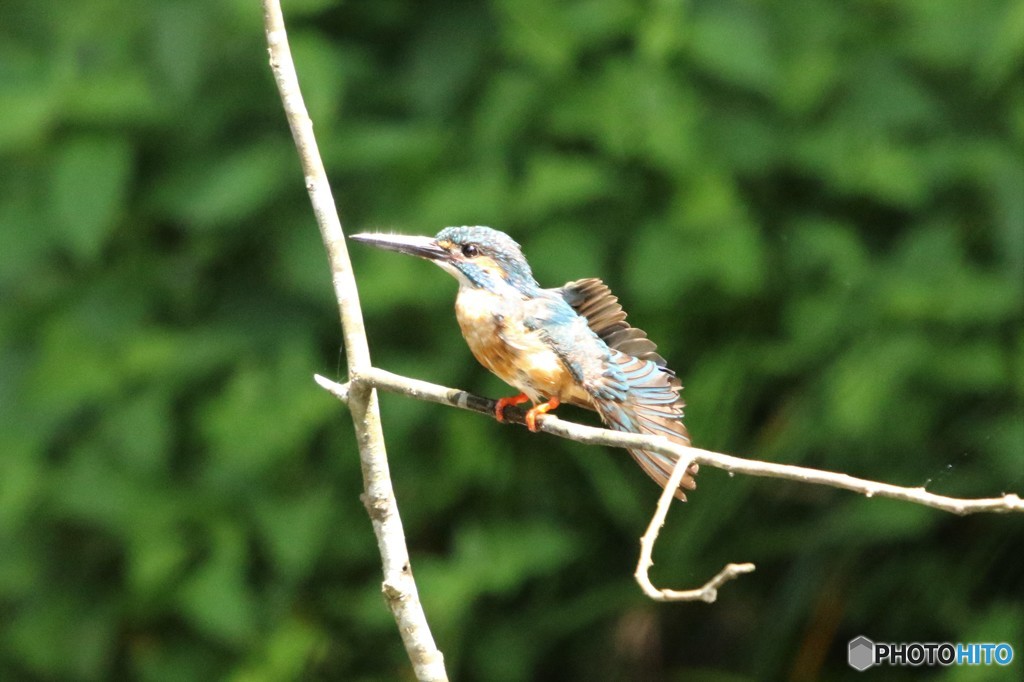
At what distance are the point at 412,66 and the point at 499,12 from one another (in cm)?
33

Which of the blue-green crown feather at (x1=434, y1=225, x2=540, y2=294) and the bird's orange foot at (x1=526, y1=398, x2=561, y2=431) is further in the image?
the blue-green crown feather at (x1=434, y1=225, x2=540, y2=294)

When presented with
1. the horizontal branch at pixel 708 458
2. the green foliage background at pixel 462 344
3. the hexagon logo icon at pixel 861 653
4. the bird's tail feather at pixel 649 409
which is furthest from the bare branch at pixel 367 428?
the hexagon logo icon at pixel 861 653

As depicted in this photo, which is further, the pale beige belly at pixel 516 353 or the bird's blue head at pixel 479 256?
the bird's blue head at pixel 479 256

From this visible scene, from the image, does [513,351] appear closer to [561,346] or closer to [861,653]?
[561,346]

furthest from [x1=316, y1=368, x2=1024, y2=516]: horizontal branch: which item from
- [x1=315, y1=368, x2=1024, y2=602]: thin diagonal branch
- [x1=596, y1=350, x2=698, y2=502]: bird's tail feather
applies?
[x1=596, y1=350, x2=698, y2=502]: bird's tail feather

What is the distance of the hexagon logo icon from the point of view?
3.55 metres

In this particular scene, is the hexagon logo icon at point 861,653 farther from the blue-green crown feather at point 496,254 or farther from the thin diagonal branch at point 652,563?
the thin diagonal branch at point 652,563

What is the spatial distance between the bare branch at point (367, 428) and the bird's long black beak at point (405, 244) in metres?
0.10

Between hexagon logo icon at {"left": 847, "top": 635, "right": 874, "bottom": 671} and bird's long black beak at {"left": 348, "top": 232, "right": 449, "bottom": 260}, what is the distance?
6.89 ft

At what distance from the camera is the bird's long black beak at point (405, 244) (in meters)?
1.96

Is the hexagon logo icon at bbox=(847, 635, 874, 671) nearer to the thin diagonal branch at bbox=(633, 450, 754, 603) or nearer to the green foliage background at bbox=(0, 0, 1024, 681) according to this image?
the green foliage background at bbox=(0, 0, 1024, 681)

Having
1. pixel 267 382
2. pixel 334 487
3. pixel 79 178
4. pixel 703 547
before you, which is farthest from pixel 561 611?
pixel 79 178

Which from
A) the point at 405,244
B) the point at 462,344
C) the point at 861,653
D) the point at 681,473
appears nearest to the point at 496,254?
the point at 405,244

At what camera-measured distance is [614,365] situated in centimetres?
186
